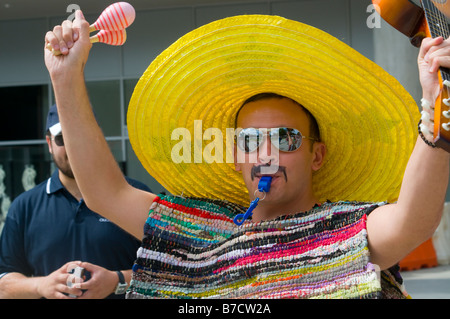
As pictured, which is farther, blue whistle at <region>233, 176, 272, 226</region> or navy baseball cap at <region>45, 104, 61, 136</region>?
navy baseball cap at <region>45, 104, 61, 136</region>

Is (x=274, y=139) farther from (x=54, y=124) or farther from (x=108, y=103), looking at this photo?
(x=108, y=103)

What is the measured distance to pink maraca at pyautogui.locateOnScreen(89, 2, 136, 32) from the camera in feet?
6.73

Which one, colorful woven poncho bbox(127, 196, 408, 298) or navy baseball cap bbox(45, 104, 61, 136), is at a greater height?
navy baseball cap bbox(45, 104, 61, 136)

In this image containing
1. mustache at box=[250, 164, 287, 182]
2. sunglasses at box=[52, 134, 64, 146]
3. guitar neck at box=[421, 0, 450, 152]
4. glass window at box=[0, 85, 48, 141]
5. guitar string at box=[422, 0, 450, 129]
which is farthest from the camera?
glass window at box=[0, 85, 48, 141]

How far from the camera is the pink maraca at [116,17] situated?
2.05 meters

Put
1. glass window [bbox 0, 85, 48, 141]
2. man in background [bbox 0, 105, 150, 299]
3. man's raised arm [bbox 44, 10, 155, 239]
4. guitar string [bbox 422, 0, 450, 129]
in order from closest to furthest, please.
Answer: guitar string [bbox 422, 0, 450, 129]
man's raised arm [bbox 44, 10, 155, 239]
man in background [bbox 0, 105, 150, 299]
glass window [bbox 0, 85, 48, 141]

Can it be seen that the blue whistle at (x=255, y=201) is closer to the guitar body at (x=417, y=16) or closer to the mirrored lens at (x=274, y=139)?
the mirrored lens at (x=274, y=139)

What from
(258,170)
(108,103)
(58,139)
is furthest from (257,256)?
(108,103)

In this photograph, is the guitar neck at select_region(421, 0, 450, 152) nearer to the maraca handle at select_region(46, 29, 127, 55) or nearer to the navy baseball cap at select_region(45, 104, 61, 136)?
the maraca handle at select_region(46, 29, 127, 55)

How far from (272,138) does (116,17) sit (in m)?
0.66

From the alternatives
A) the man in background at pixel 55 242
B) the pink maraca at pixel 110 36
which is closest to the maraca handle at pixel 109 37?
the pink maraca at pixel 110 36

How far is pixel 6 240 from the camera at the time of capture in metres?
3.31

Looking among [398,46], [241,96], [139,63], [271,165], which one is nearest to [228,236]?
[271,165]

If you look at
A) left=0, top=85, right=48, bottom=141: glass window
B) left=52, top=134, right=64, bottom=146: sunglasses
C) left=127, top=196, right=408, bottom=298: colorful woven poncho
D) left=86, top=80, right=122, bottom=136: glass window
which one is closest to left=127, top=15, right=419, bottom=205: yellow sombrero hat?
left=127, top=196, right=408, bottom=298: colorful woven poncho
